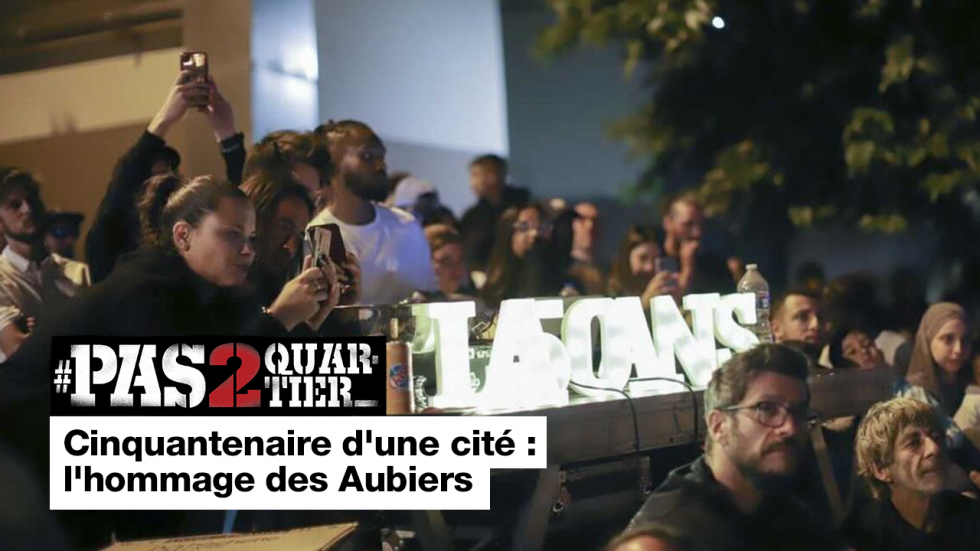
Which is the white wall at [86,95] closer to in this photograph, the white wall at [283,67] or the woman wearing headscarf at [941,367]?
the white wall at [283,67]

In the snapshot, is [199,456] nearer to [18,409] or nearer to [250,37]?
[18,409]

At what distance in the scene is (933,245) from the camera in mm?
4805

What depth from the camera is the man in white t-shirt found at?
3127 mm

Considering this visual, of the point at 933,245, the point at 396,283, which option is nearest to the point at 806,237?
the point at 933,245

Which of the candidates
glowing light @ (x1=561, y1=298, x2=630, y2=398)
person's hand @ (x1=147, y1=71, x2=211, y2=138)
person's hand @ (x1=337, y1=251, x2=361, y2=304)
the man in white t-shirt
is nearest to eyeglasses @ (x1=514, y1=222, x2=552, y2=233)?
the man in white t-shirt

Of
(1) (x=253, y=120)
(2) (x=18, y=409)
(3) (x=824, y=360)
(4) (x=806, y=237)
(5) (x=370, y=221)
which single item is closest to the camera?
(2) (x=18, y=409)

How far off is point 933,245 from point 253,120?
9.46 ft

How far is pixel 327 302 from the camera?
9.23 ft

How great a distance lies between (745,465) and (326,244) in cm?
107

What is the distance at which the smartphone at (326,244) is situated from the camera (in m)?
2.82

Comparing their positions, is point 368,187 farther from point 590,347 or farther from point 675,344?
point 675,344

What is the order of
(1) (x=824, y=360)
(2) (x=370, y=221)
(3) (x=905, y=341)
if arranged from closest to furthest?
(2) (x=370, y=221), (1) (x=824, y=360), (3) (x=905, y=341)

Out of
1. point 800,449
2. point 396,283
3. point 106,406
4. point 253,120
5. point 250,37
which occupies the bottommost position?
point 800,449
